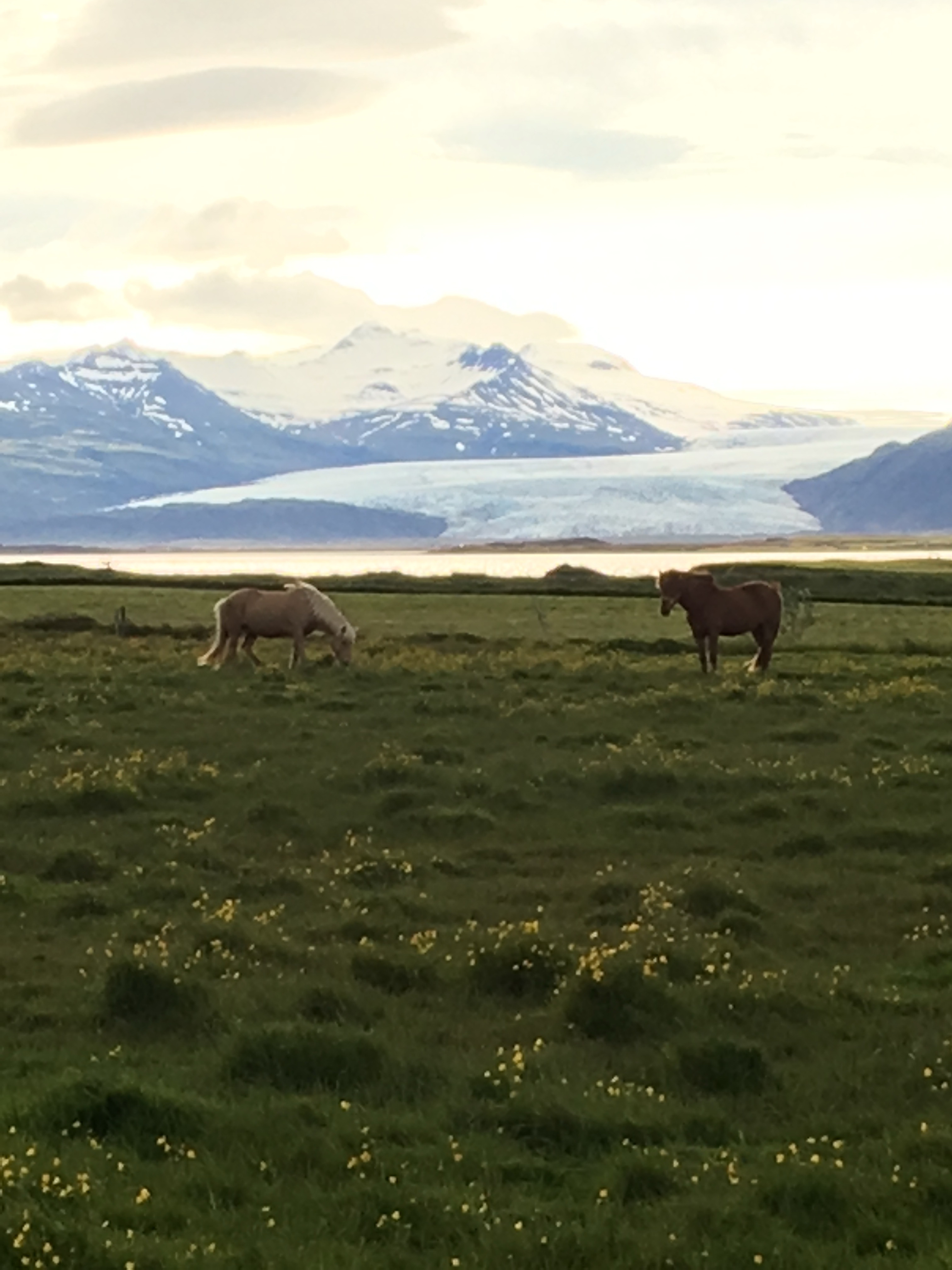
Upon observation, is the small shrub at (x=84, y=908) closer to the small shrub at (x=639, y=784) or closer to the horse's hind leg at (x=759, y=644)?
the small shrub at (x=639, y=784)

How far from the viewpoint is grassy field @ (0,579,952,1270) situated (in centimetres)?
792

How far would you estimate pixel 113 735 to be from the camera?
80.6 feet

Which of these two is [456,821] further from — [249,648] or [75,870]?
[249,648]

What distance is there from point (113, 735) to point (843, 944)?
1420 cm

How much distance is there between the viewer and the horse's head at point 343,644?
3453 cm

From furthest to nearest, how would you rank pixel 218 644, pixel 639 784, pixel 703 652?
pixel 218 644, pixel 703 652, pixel 639 784

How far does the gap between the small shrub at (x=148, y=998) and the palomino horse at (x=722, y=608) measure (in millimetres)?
22267

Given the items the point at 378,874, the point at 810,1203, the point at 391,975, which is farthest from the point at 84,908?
the point at 810,1203

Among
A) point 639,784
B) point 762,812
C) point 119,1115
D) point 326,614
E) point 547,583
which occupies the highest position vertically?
point 547,583

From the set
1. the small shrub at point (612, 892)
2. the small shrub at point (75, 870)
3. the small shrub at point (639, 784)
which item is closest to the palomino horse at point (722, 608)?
the small shrub at point (639, 784)

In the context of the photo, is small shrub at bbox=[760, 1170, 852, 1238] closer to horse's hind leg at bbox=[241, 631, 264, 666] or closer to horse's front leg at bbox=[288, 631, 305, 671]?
horse's front leg at bbox=[288, 631, 305, 671]

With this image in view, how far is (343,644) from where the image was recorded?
34.7 meters

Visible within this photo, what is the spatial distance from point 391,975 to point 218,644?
73.8 feet

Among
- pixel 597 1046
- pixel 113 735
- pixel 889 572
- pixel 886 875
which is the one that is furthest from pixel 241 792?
pixel 889 572
